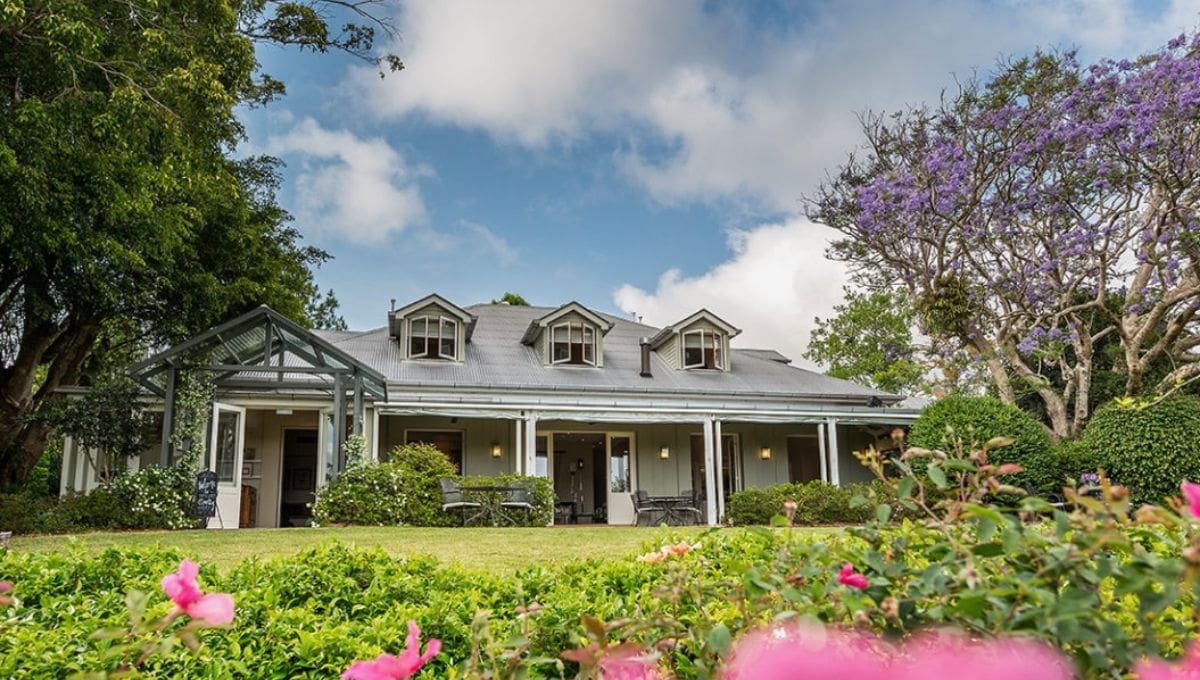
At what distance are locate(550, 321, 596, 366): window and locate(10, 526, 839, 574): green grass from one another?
7.56 meters

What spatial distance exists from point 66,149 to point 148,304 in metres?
4.96

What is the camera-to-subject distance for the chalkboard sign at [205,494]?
1176cm

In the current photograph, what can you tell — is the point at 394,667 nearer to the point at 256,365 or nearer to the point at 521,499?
the point at 521,499

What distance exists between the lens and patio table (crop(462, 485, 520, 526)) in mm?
12719

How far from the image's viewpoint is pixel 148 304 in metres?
13.7

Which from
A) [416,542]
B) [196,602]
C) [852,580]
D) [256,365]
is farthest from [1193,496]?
[256,365]

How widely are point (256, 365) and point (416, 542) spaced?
6110 mm

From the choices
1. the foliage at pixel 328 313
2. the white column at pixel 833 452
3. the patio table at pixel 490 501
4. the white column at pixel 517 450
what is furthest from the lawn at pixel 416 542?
the foliage at pixel 328 313

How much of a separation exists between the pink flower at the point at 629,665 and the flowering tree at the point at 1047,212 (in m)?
15.3

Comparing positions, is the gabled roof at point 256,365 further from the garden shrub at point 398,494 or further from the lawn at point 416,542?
the lawn at point 416,542

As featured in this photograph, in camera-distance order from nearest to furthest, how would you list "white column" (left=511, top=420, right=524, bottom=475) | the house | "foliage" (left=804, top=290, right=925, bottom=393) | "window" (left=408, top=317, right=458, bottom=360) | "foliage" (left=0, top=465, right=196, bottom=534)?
"foliage" (left=0, top=465, right=196, bottom=534), the house, "white column" (left=511, top=420, right=524, bottom=475), "window" (left=408, top=317, right=458, bottom=360), "foliage" (left=804, top=290, right=925, bottom=393)

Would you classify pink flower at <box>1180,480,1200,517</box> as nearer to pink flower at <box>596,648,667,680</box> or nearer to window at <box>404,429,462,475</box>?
pink flower at <box>596,648,667,680</box>

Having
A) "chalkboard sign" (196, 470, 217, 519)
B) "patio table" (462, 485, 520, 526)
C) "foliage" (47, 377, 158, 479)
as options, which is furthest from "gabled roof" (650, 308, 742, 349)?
"foliage" (47, 377, 158, 479)

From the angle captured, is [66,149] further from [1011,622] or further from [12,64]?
[1011,622]
